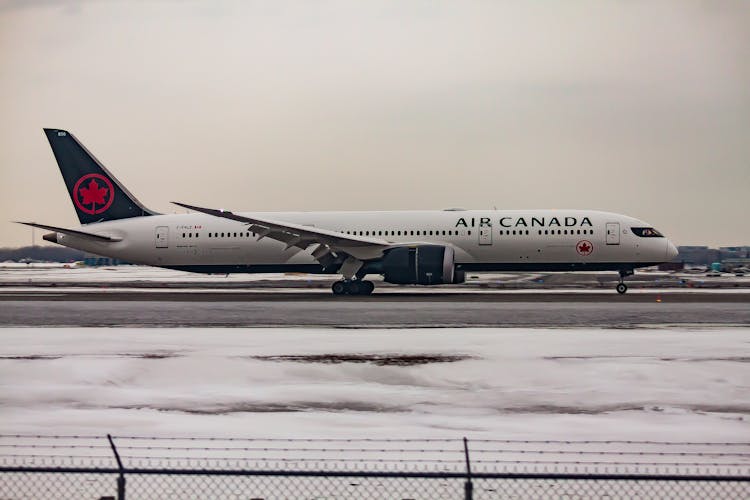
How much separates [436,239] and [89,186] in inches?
775

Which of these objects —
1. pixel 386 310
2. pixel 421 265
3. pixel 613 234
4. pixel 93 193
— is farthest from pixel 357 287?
pixel 93 193

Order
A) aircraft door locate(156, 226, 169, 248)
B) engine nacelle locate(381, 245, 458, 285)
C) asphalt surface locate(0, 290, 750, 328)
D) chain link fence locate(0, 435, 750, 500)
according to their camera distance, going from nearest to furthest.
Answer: chain link fence locate(0, 435, 750, 500), asphalt surface locate(0, 290, 750, 328), engine nacelle locate(381, 245, 458, 285), aircraft door locate(156, 226, 169, 248)

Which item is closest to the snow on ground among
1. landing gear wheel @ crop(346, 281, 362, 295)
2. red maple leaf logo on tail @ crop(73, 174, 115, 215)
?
landing gear wheel @ crop(346, 281, 362, 295)

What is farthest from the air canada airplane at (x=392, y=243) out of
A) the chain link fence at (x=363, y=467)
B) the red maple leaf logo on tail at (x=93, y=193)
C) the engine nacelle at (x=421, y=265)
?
the chain link fence at (x=363, y=467)

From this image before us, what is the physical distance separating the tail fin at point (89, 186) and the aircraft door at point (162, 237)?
7.88ft

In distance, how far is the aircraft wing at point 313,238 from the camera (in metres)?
39.0

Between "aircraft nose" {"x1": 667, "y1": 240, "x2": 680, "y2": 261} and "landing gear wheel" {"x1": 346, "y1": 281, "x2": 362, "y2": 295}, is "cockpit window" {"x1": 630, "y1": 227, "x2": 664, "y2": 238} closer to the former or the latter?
"aircraft nose" {"x1": 667, "y1": 240, "x2": 680, "y2": 261}

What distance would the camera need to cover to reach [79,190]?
156 feet

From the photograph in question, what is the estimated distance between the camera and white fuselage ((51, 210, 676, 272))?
133ft

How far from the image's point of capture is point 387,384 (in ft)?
50.9

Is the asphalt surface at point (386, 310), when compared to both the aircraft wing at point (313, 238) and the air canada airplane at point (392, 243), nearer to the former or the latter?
the air canada airplane at point (392, 243)

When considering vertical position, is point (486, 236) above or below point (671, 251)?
above

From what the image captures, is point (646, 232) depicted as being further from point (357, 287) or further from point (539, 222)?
point (357, 287)

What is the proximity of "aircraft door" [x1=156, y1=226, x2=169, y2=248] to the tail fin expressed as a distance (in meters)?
2.40
